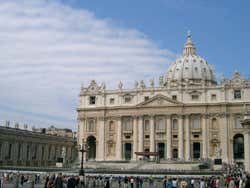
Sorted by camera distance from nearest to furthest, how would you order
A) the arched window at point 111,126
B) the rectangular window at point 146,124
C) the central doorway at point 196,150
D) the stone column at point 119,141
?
the central doorway at point 196,150 → the rectangular window at point 146,124 → the stone column at point 119,141 → the arched window at point 111,126

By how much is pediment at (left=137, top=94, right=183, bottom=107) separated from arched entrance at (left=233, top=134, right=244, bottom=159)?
1285 centimetres

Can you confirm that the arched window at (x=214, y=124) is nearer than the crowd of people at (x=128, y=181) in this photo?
No

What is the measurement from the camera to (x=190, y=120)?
272 feet

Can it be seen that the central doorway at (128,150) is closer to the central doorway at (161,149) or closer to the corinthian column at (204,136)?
the central doorway at (161,149)

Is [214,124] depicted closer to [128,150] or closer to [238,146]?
[238,146]

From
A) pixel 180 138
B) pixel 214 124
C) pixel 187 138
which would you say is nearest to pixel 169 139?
pixel 180 138

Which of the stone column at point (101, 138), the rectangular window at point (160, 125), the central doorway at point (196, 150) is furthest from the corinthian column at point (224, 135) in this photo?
the stone column at point (101, 138)

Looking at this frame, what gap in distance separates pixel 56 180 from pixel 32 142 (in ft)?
186

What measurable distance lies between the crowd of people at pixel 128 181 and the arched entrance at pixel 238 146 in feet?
128

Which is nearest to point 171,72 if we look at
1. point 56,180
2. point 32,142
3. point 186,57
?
point 186,57

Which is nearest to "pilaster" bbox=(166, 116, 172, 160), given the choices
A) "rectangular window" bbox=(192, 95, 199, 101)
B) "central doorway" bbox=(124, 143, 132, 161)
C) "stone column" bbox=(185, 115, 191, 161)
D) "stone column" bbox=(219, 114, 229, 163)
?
"stone column" bbox=(185, 115, 191, 161)

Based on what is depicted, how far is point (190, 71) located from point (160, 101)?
3079 centimetres

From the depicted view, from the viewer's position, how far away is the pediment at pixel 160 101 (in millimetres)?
84062

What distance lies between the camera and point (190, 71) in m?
113
